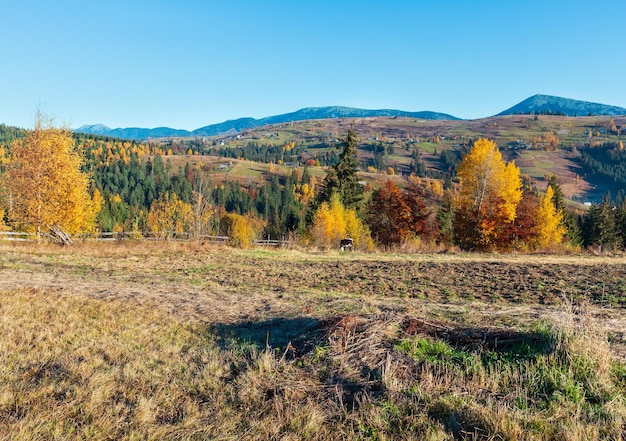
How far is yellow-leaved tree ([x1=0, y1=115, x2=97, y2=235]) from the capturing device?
82.8 feet

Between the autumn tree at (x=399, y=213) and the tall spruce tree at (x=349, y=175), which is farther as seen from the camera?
the tall spruce tree at (x=349, y=175)

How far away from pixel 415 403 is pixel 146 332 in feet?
18.0

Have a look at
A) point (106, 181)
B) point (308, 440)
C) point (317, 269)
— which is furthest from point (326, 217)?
point (106, 181)

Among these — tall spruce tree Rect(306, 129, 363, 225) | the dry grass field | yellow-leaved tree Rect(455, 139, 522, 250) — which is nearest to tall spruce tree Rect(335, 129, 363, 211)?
tall spruce tree Rect(306, 129, 363, 225)

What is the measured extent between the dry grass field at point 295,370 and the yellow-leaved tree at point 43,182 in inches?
706

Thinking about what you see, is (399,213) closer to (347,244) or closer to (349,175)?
(349,175)

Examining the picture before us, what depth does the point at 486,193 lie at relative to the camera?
34562 millimetres

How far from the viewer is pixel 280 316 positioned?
877cm

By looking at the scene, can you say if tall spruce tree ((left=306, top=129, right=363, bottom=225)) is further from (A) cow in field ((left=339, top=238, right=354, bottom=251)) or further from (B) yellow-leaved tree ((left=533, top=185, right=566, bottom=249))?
(B) yellow-leaved tree ((left=533, top=185, right=566, bottom=249))

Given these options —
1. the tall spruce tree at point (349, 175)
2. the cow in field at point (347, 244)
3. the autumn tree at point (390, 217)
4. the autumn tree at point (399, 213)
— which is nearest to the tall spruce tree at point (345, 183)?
the tall spruce tree at point (349, 175)

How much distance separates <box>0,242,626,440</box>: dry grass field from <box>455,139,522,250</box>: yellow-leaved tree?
80.8 feet

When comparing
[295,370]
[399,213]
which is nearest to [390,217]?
[399,213]

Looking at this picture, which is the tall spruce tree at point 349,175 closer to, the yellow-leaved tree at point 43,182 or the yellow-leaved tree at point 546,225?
the yellow-leaved tree at point 546,225

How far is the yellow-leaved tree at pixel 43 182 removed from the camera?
82.8 feet
